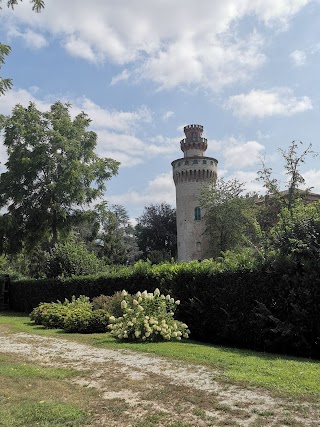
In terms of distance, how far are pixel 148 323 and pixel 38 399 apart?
20.4 ft

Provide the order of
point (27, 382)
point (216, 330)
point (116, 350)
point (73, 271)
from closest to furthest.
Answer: point (27, 382), point (116, 350), point (216, 330), point (73, 271)

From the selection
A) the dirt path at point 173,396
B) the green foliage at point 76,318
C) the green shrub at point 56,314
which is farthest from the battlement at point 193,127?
the dirt path at point 173,396

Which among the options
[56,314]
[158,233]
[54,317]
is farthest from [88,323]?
[158,233]

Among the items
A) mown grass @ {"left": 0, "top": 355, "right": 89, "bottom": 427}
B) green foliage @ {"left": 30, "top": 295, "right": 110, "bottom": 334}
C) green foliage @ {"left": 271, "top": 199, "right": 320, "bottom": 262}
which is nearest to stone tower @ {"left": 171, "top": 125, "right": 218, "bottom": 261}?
green foliage @ {"left": 30, "top": 295, "right": 110, "bottom": 334}

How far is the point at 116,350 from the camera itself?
10219mm

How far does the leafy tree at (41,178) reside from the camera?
30156 millimetres

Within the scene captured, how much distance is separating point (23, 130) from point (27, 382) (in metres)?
26.8

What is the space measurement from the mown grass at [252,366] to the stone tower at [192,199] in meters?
40.4

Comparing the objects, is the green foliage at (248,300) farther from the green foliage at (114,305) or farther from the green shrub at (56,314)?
the green shrub at (56,314)

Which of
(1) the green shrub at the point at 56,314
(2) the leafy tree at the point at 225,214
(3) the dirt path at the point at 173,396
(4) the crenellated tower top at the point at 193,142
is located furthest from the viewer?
(4) the crenellated tower top at the point at 193,142

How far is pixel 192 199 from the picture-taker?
53.2 meters

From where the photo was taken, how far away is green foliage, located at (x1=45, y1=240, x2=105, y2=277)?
77.8ft

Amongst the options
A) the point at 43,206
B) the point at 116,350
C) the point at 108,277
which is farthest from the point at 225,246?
the point at 116,350

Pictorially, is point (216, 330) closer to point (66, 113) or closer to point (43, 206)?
point (43, 206)
